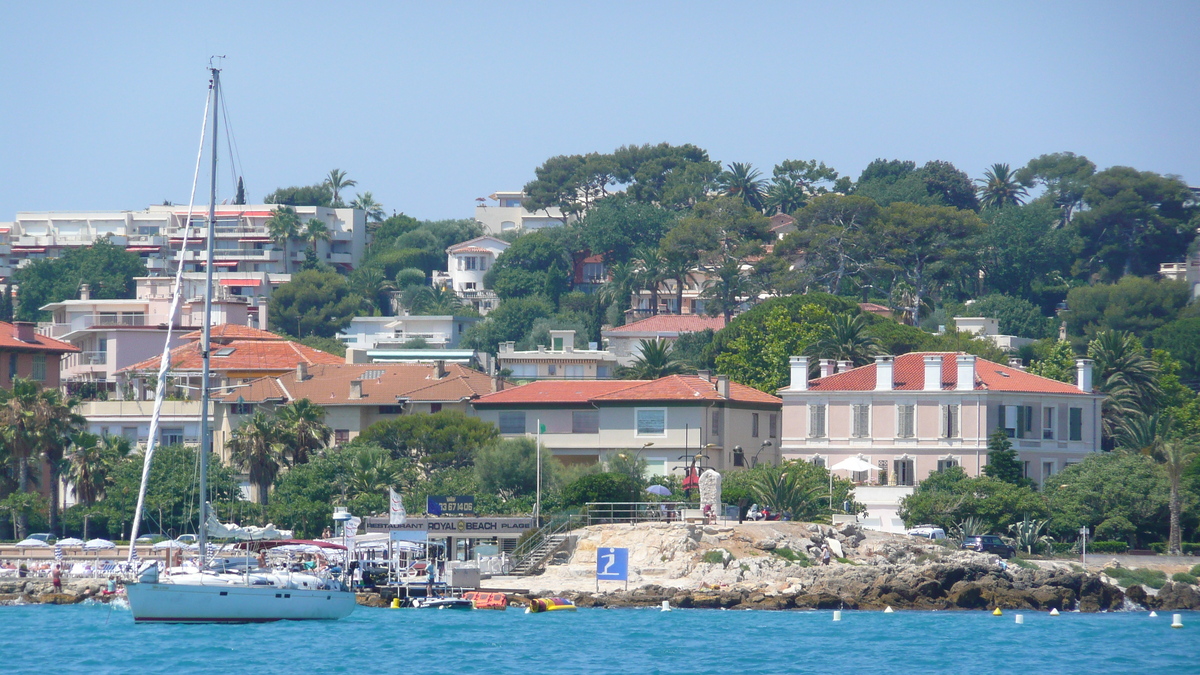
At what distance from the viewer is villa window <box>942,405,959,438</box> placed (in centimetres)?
7206

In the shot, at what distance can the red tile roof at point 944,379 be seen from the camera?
72.9 m

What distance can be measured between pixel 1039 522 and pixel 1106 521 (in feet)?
8.20

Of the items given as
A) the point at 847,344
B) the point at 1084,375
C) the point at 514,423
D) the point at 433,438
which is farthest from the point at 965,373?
the point at 433,438

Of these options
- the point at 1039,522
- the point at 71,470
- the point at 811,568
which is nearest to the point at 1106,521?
the point at 1039,522

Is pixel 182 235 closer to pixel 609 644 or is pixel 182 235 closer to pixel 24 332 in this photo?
pixel 24 332

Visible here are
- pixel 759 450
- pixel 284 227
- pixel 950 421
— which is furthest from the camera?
pixel 284 227

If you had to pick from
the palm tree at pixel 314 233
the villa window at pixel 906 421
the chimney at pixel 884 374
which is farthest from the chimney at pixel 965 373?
the palm tree at pixel 314 233

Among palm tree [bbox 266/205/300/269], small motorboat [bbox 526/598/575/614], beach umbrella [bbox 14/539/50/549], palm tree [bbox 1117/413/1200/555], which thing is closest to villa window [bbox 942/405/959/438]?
palm tree [bbox 1117/413/1200/555]

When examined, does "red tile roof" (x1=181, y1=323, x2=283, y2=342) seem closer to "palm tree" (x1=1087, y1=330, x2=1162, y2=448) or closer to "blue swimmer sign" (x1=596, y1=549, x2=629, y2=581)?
"blue swimmer sign" (x1=596, y1=549, x2=629, y2=581)

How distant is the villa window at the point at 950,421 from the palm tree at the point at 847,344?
11848mm

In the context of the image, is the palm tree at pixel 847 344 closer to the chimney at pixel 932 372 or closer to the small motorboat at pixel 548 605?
the chimney at pixel 932 372

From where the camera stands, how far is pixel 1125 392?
80625 millimetres

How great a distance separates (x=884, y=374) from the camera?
7369 cm

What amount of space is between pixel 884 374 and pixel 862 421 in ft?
7.12
